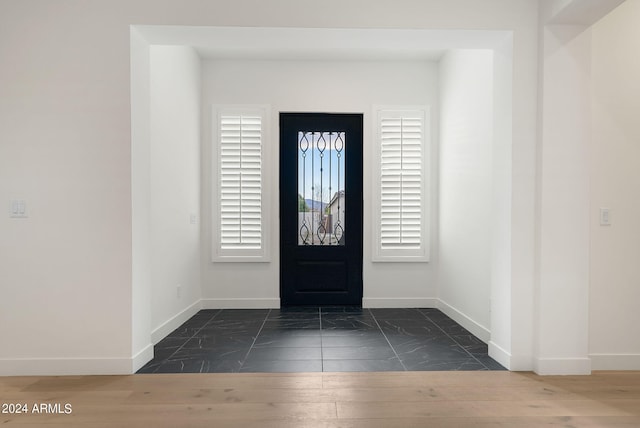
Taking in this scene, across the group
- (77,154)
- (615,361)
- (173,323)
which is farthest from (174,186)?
(615,361)

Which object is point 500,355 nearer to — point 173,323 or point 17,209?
point 173,323

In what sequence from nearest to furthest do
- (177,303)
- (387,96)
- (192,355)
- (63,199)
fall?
(63,199)
(192,355)
(177,303)
(387,96)

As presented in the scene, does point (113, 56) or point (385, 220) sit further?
point (385, 220)

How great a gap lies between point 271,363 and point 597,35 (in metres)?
3.56

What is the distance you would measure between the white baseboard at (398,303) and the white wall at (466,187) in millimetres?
204

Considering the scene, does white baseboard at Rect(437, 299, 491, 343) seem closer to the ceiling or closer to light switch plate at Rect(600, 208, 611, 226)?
light switch plate at Rect(600, 208, 611, 226)

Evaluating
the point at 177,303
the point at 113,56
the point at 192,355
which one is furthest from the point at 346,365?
the point at 113,56

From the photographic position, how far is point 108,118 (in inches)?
117

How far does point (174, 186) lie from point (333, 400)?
270 cm

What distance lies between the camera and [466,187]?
4285mm

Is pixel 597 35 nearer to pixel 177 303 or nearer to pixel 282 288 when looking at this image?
pixel 282 288

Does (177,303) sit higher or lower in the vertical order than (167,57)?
lower

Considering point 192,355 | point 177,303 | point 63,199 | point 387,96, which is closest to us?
point 63,199

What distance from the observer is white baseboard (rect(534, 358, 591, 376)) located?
299 centimetres
